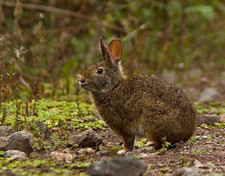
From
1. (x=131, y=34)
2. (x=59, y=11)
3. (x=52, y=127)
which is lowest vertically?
(x=52, y=127)

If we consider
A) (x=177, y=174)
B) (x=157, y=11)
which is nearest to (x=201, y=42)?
(x=157, y=11)

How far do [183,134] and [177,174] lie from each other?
1453mm

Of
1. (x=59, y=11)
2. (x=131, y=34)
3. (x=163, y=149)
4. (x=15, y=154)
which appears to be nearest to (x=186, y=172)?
(x=163, y=149)

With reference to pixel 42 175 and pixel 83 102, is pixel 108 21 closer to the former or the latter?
pixel 83 102

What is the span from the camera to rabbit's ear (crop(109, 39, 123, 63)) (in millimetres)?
6145

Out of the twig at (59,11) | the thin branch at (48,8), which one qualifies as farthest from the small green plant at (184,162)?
the thin branch at (48,8)

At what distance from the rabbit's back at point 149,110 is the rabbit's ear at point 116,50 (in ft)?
1.44

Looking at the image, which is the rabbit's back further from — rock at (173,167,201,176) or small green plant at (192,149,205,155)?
rock at (173,167,201,176)

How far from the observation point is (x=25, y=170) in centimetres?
436

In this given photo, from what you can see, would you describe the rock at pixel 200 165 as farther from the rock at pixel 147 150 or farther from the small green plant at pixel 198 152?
the rock at pixel 147 150

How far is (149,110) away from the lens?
5.48 m

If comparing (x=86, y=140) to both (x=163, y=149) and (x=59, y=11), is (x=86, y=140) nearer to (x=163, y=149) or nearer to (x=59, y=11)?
(x=163, y=149)

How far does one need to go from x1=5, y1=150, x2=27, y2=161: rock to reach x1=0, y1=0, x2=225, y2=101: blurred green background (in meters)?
4.01

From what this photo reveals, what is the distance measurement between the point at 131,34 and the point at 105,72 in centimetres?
416
